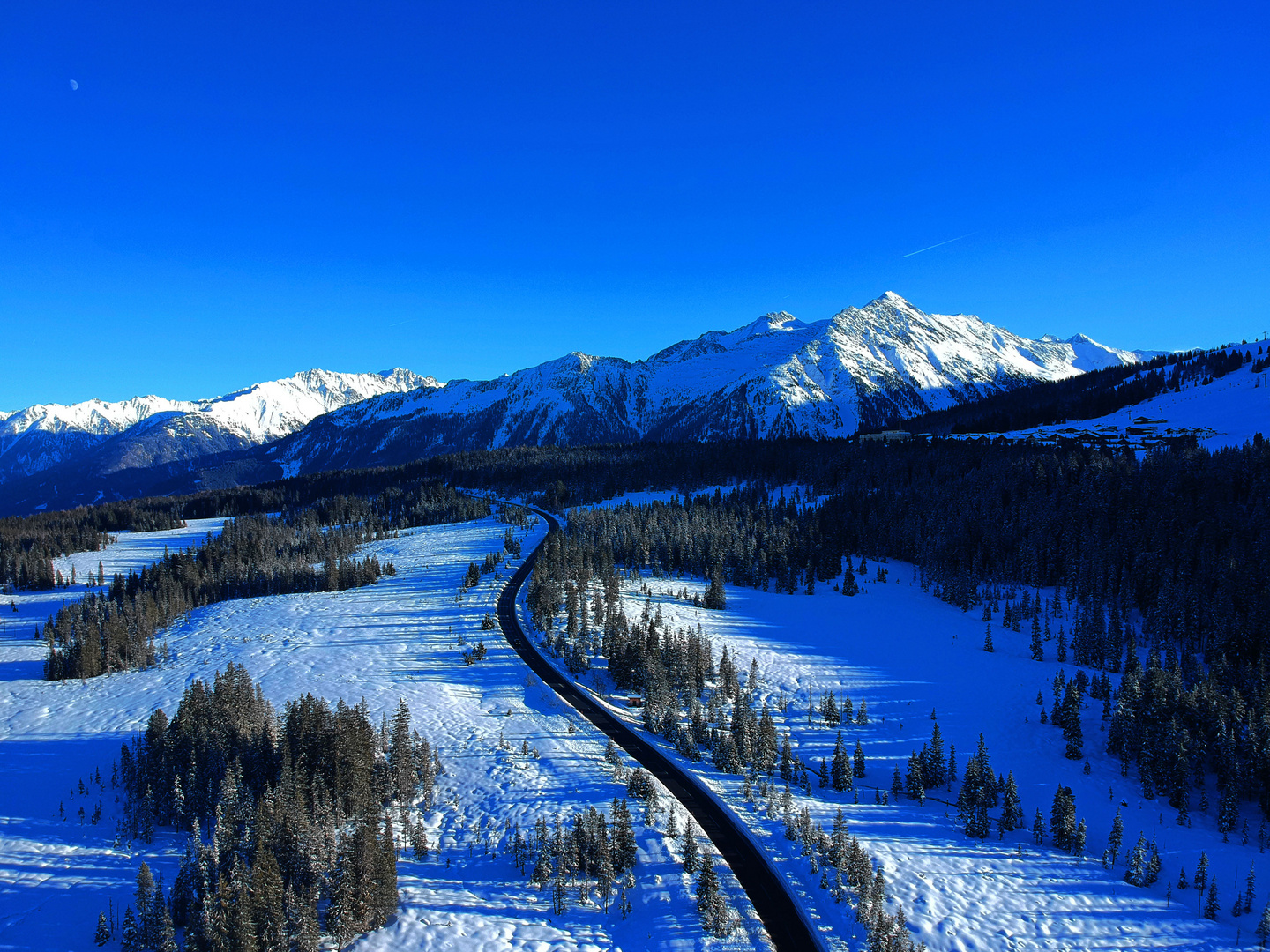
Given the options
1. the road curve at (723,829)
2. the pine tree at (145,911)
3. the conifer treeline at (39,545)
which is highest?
the conifer treeline at (39,545)

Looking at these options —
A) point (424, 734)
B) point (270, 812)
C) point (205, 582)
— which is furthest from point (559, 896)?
point (205, 582)

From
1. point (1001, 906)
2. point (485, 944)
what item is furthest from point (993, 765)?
point (485, 944)

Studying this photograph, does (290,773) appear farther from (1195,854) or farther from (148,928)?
(1195,854)

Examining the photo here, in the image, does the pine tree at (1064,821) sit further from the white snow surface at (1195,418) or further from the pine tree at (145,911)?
the white snow surface at (1195,418)

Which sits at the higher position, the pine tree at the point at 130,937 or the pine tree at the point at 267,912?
the pine tree at the point at 267,912

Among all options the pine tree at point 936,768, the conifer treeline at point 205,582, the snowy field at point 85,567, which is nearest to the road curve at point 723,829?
the pine tree at point 936,768

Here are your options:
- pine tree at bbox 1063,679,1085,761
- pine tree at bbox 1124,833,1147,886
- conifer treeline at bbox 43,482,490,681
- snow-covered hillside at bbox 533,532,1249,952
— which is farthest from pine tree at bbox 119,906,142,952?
pine tree at bbox 1063,679,1085,761

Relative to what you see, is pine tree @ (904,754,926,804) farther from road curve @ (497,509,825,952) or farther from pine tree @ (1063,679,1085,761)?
pine tree @ (1063,679,1085,761)
